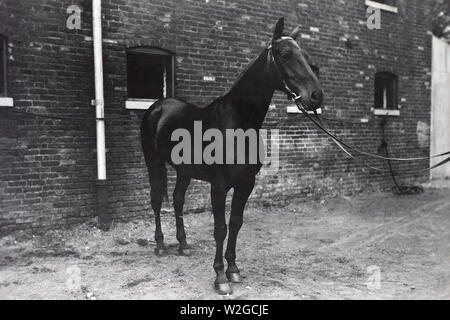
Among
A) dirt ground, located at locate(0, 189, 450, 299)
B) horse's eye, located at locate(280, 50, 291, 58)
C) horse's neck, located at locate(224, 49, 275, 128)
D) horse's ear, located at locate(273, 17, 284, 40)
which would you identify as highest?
horse's ear, located at locate(273, 17, 284, 40)

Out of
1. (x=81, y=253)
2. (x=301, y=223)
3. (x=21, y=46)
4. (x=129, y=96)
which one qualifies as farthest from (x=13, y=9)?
(x=301, y=223)

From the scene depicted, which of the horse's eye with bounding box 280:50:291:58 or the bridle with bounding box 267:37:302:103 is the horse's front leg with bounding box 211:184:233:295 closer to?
the bridle with bounding box 267:37:302:103

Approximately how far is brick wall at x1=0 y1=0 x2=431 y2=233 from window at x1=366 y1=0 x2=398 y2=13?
0.14m

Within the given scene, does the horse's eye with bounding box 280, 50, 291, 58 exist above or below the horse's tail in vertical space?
above

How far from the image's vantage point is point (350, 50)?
1068 cm

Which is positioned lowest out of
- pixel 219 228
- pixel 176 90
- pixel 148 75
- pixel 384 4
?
pixel 219 228

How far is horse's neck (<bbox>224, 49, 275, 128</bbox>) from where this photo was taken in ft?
15.6

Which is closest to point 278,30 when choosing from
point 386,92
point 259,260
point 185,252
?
point 259,260

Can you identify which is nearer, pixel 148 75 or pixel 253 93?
pixel 253 93

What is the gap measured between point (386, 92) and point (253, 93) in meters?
7.99

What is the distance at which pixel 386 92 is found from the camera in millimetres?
11812

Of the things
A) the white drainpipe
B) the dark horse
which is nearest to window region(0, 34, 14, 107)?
the white drainpipe

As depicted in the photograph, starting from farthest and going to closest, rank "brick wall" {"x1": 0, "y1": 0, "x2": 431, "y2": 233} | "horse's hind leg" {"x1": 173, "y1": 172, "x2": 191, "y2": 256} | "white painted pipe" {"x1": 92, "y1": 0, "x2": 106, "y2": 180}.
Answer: "white painted pipe" {"x1": 92, "y1": 0, "x2": 106, "y2": 180}, "brick wall" {"x1": 0, "y1": 0, "x2": 431, "y2": 233}, "horse's hind leg" {"x1": 173, "y1": 172, "x2": 191, "y2": 256}

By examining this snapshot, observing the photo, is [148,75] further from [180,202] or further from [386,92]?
[386,92]
